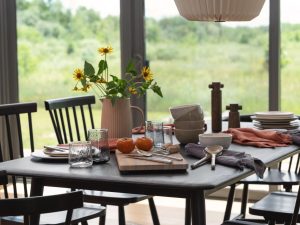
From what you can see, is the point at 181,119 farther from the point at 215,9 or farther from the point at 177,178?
the point at 177,178

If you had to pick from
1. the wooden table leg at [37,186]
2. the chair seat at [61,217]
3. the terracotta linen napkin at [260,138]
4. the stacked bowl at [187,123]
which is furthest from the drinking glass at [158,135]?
the wooden table leg at [37,186]

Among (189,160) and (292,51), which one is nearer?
(189,160)

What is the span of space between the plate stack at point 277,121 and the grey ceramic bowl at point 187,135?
50 cm

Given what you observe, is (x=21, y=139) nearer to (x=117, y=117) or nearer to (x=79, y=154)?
(x=117, y=117)

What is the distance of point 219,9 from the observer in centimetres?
276

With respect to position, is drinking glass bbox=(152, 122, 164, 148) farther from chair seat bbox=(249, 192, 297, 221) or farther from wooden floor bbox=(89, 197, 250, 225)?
wooden floor bbox=(89, 197, 250, 225)

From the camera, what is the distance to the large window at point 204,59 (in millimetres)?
4930

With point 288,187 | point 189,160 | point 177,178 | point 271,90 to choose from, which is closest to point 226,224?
point 189,160

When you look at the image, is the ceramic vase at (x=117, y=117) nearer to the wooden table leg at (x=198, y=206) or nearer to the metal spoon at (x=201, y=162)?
the metal spoon at (x=201, y=162)

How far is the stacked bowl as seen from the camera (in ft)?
9.79

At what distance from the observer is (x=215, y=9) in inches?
109

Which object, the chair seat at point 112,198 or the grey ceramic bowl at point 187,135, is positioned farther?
the chair seat at point 112,198

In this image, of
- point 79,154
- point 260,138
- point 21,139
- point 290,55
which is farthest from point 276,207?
point 290,55

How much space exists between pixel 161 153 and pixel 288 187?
1.14 metres
